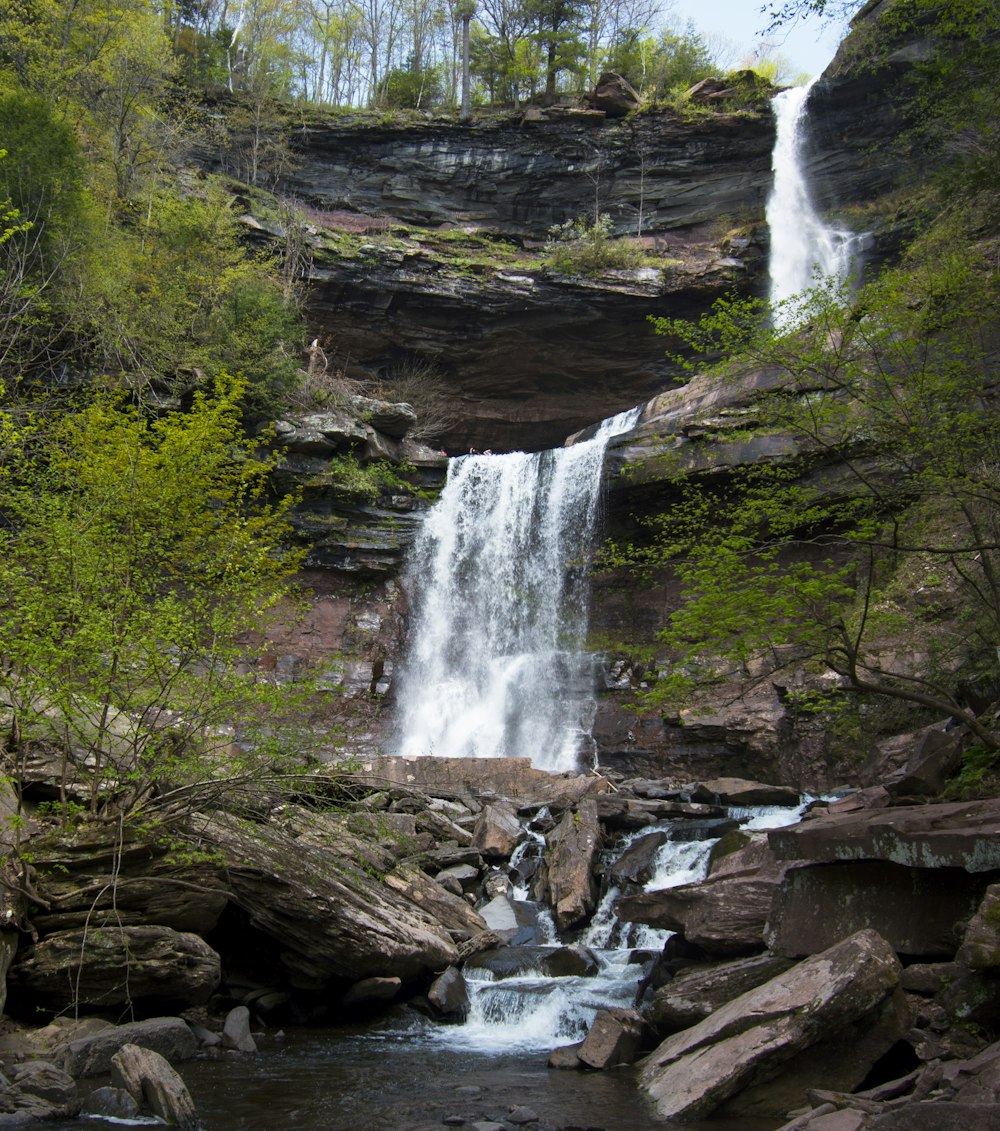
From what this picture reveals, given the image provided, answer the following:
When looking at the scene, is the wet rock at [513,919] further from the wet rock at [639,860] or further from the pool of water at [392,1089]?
the pool of water at [392,1089]

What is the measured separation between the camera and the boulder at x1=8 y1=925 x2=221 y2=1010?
24.3 ft

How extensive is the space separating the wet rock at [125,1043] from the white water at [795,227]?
23.3 meters

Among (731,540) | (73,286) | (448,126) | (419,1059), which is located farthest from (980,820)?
(448,126)

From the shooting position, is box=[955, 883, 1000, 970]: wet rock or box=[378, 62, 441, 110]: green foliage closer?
box=[955, 883, 1000, 970]: wet rock

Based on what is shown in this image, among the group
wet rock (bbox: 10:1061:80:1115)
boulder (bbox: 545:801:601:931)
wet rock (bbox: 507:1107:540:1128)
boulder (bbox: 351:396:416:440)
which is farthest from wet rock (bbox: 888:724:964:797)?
boulder (bbox: 351:396:416:440)

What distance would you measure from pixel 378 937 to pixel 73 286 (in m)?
15.2

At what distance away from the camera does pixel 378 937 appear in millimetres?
8734

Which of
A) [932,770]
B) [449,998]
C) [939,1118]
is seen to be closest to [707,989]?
[449,998]

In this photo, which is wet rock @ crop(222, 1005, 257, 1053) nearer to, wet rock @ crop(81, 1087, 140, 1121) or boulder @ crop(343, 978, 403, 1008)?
boulder @ crop(343, 978, 403, 1008)

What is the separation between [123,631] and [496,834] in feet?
22.8

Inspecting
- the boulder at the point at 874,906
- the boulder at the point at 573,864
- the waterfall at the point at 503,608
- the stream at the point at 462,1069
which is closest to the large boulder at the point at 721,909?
the boulder at the point at 874,906

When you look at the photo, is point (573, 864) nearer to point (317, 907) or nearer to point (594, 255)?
point (317, 907)

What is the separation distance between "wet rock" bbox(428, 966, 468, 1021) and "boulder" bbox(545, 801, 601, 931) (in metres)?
2.14

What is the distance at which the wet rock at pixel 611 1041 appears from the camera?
7.36 meters
